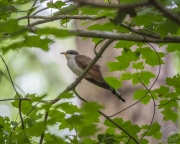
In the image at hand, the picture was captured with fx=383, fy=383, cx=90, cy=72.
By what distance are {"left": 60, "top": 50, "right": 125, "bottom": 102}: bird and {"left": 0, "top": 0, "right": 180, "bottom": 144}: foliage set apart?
61 cm

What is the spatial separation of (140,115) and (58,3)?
6.27ft

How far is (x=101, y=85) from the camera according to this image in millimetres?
3092

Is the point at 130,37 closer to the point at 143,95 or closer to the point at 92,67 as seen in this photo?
the point at 143,95

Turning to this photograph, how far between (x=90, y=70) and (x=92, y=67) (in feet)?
0.24

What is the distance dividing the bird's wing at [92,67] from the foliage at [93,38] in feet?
2.32

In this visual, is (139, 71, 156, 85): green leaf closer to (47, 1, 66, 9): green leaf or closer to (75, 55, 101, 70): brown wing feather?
(47, 1, 66, 9): green leaf

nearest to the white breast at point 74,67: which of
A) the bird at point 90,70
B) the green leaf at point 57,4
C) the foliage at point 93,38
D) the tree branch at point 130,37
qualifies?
the bird at point 90,70

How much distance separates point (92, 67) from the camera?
3330 mm

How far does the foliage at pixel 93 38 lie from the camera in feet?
3.99

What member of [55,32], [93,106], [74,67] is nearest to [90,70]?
[74,67]

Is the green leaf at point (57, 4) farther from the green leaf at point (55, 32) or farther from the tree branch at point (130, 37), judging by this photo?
the green leaf at point (55, 32)

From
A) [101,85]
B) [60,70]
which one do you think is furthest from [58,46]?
[101,85]

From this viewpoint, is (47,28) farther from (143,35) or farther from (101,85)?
(101,85)

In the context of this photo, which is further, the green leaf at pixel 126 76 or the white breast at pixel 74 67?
the white breast at pixel 74 67
